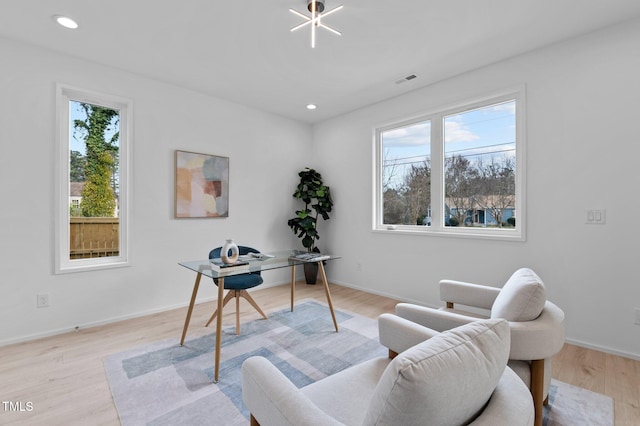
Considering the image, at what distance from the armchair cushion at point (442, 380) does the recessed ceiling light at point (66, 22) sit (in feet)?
10.8

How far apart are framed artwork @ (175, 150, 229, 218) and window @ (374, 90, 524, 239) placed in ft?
7.05

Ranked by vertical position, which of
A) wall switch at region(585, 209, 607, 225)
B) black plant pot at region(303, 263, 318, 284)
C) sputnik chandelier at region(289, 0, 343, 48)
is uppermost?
sputnik chandelier at region(289, 0, 343, 48)

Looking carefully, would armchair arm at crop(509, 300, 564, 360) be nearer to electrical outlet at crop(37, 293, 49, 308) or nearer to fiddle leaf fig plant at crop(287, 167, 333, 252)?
fiddle leaf fig plant at crop(287, 167, 333, 252)

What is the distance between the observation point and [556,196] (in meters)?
2.66

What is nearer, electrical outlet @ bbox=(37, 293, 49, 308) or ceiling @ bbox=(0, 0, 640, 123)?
ceiling @ bbox=(0, 0, 640, 123)

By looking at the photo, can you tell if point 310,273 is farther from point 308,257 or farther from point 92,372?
point 92,372

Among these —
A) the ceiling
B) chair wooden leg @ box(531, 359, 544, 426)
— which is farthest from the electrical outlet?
chair wooden leg @ box(531, 359, 544, 426)

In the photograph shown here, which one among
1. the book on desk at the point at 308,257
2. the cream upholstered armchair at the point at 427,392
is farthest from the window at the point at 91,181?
the cream upholstered armchair at the point at 427,392

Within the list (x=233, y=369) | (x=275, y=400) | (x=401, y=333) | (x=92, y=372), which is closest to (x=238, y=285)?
(x=233, y=369)

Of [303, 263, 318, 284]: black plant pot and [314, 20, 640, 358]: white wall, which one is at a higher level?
[314, 20, 640, 358]: white wall

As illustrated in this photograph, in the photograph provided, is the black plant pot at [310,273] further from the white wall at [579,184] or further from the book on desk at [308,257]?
the white wall at [579,184]

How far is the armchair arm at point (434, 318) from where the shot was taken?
5.32ft

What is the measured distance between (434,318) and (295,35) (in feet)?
8.10

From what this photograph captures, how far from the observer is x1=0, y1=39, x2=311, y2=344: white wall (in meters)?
2.63
